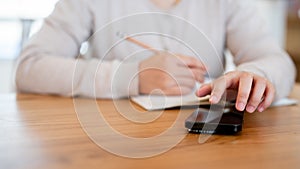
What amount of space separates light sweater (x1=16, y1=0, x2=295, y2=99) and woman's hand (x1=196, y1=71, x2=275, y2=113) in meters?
0.20

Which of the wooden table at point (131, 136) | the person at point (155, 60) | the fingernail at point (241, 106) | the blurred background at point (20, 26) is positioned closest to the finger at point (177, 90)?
the person at point (155, 60)

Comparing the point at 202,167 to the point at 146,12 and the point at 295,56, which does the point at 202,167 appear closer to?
the point at 146,12

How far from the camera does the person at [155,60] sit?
778mm

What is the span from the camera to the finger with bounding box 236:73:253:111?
0.64 m

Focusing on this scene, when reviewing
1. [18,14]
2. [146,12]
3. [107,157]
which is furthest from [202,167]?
[18,14]

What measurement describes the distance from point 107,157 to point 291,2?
267 centimetres

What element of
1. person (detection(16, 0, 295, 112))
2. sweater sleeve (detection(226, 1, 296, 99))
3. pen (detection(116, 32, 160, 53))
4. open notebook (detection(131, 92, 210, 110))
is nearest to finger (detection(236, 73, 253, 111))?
person (detection(16, 0, 295, 112))

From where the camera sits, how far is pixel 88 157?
471mm

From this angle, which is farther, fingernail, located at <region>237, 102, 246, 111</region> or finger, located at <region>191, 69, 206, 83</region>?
finger, located at <region>191, 69, 206, 83</region>

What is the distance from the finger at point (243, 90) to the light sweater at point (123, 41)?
0.71 feet

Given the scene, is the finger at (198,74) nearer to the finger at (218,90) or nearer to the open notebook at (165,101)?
the open notebook at (165,101)

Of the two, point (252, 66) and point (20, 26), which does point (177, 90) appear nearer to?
point (252, 66)

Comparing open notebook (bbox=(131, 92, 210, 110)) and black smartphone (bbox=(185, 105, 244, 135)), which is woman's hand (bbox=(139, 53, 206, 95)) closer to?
open notebook (bbox=(131, 92, 210, 110))

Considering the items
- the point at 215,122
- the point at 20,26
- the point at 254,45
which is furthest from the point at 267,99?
the point at 20,26
